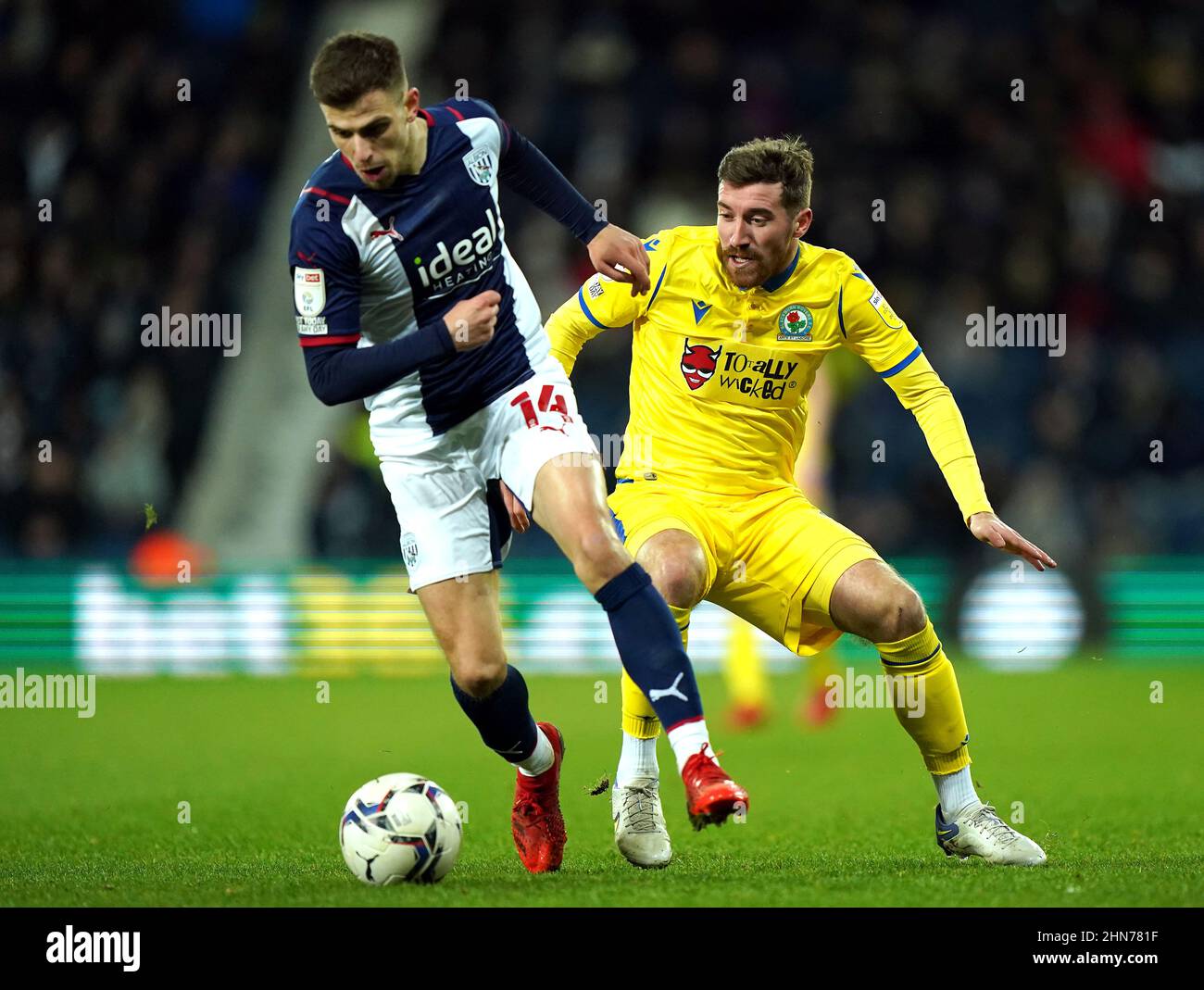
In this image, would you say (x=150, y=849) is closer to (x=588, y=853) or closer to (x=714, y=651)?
(x=588, y=853)

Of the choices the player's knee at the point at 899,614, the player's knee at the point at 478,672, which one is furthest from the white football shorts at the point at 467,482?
the player's knee at the point at 899,614

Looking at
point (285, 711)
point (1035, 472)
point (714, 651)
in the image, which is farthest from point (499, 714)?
point (1035, 472)

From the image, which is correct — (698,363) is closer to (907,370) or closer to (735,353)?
(735,353)

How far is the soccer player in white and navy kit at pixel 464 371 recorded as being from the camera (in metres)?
4.61

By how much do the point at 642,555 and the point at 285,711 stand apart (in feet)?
18.6

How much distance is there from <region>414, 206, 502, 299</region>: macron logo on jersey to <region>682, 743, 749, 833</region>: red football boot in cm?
167

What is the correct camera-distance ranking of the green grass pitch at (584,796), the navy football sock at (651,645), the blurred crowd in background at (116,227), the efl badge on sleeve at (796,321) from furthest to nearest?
1. the blurred crowd in background at (116,227)
2. the efl badge on sleeve at (796,321)
3. the green grass pitch at (584,796)
4. the navy football sock at (651,645)

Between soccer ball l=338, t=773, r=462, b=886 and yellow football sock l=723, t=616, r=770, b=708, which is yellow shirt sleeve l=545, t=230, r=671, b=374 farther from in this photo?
yellow football sock l=723, t=616, r=770, b=708

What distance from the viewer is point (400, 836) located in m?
4.79

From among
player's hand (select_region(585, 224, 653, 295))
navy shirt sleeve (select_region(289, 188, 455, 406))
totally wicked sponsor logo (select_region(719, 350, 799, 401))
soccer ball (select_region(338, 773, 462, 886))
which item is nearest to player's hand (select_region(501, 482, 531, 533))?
navy shirt sleeve (select_region(289, 188, 455, 406))

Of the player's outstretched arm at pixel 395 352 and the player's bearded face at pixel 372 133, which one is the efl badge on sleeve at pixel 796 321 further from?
the player's bearded face at pixel 372 133

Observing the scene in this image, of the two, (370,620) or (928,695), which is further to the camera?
(370,620)

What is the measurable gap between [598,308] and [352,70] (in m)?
1.44

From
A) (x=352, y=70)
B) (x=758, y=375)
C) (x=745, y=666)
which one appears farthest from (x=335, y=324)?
(x=745, y=666)
